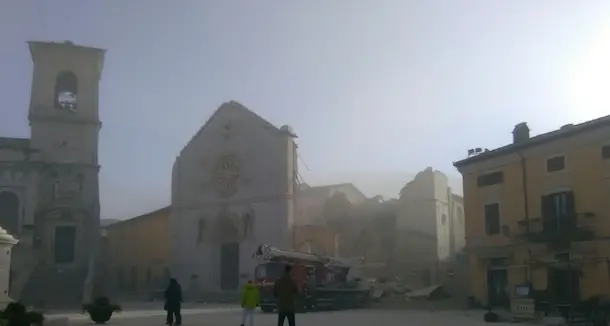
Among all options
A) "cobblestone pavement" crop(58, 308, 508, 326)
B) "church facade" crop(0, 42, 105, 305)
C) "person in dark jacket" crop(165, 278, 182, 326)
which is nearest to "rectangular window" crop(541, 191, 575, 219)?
"cobblestone pavement" crop(58, 308, 508, 326)

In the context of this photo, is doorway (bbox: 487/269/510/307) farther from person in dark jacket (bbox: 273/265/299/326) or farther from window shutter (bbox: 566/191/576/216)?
person in dark jacket (bbox: 273/265/299/326)

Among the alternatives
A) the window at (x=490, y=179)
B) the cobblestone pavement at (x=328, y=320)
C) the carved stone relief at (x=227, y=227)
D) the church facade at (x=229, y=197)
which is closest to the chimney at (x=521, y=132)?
the window at (x=490, y=179)

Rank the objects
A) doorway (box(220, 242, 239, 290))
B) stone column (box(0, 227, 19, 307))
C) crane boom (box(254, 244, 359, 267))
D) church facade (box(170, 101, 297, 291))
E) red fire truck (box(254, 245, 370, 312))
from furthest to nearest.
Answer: doorway (box(220, 242, 239, 290)) → church facade (box(170, 101, 297, 291)) → crane boom (box(254, 244, 359, 267)) → red fire truck (box(254, 245, 370, 312)) → stone column (box(0, 227, 19, 307))

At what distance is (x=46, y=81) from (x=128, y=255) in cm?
2033

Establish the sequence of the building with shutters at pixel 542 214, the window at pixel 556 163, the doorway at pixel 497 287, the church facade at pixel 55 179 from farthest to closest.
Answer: the church facade at pixel 55 179 < the doorway at pixel 497 287 < the window at pixel 556 163 < the building with shutters at pixel 542 214

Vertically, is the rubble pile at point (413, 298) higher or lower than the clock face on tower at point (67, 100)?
lower

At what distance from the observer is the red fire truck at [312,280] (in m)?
33.1

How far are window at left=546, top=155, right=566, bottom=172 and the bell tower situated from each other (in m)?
26.6

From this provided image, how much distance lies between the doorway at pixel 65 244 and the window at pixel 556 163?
90.3ft

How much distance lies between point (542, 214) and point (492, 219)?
350 centimetres

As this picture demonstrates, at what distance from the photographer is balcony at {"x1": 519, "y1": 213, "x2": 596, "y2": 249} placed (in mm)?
28500

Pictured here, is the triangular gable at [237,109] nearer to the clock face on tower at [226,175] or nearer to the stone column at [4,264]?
the clock face on tower at [226,175]

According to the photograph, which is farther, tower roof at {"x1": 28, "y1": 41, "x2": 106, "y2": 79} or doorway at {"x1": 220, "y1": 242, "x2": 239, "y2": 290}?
doorway at {"x1": 220, "y1": 242, "x2": 239, "y2": 290}

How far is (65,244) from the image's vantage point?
4256 cm
